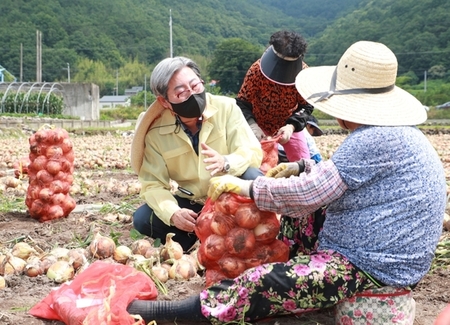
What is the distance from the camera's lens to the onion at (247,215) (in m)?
2.15

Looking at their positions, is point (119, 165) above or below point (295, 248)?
below

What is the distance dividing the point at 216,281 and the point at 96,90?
93.6 ft

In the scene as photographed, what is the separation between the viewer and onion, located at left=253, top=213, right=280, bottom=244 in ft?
7.23

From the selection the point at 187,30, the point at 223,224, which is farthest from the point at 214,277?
the point at 187,30

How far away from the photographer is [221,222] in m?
2.21

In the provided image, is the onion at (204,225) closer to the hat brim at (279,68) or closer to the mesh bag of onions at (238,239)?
the mesh bag of onions at (238,239)

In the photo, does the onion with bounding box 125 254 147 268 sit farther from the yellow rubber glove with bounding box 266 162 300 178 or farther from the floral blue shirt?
the floral blue shirt

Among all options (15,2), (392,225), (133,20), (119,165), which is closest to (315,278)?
(392,225)

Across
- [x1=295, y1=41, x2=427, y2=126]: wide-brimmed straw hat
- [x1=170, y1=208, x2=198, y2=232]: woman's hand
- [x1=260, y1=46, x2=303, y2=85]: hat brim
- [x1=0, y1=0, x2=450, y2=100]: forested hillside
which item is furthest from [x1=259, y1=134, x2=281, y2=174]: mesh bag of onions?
[x1=0, y1=0, x2=450, y2=100]: forested hillside

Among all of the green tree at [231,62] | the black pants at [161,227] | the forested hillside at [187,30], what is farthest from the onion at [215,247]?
the green tree at [231,62]

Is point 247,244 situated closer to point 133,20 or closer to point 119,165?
point 119,165

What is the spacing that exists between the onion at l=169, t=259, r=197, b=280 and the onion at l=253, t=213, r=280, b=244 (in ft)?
1.67

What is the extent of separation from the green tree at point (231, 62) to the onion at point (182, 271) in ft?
186

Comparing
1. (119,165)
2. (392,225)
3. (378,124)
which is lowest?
(119,165)
